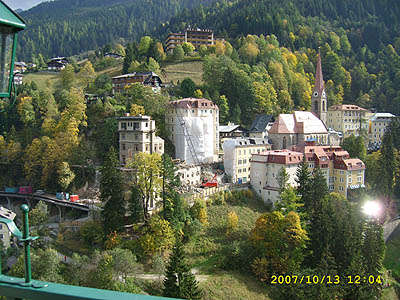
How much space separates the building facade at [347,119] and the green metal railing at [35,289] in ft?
249

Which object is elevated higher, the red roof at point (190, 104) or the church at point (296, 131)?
the red roof at point (190, 104)

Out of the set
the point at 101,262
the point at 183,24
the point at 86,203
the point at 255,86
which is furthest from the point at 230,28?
→ the point at 101,262

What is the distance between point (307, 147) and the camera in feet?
158

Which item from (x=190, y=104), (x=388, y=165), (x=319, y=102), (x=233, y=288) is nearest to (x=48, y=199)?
(x=190, y=104)

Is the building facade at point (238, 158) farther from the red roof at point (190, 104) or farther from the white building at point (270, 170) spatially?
the red roof at point (190, 104)

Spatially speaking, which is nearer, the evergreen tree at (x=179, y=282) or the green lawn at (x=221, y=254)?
the evergreen tree at (x=179, y=282)

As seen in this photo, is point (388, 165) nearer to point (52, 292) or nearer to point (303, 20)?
point (52, 292)

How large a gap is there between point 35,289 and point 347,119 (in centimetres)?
7749

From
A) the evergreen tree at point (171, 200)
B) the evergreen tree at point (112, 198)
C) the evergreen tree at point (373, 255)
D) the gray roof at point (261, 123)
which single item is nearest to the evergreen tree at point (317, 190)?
the evergreen tree at point (373, 255)

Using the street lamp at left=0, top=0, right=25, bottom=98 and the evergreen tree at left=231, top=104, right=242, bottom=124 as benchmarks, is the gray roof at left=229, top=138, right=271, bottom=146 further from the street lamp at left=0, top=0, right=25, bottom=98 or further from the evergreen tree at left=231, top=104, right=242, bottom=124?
the street lamp at left=0, top=0, right=25, bottom=98

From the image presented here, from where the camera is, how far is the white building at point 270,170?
43.2m

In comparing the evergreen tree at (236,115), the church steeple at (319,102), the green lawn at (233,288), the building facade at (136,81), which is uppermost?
the building facade at (136,81)

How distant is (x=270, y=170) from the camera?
44000mm

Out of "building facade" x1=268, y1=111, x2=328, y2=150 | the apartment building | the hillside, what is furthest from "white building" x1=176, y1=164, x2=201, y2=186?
the hillside
